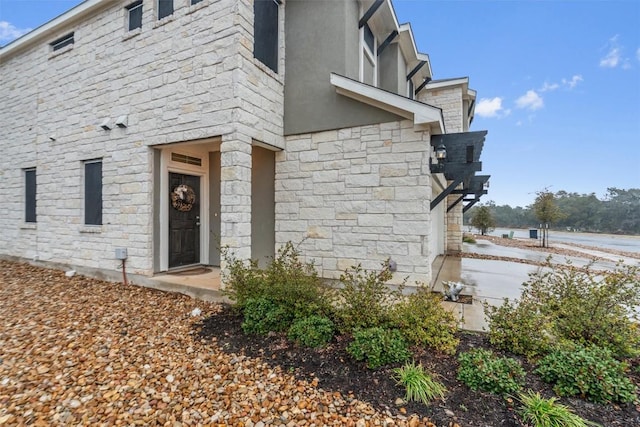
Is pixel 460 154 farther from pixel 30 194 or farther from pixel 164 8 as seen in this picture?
pixel 30 194

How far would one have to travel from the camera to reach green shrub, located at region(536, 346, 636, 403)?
219cm

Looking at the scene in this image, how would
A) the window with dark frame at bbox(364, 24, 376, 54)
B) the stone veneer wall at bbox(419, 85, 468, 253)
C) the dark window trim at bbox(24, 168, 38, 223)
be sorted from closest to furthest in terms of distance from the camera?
the window with dark frame at bbox(364, 24, 376, 54), the dark window trim at bbox(24, 168, 38, 223), the stone veneer wall at bbox(419, 85, 468, 253)

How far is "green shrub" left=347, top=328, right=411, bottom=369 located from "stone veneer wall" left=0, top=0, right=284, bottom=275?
2.64m

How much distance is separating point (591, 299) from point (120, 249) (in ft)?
24.8

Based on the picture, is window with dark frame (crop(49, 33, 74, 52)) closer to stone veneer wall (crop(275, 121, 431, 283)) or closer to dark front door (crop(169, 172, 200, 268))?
dark front door (crop(169, 172, 200, 268))

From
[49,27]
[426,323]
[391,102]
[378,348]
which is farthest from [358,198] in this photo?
[49,27]

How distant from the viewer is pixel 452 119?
1003 cm

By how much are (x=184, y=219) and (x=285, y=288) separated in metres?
4.00

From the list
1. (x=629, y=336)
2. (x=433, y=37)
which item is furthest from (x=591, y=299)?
(x=433, y=37)

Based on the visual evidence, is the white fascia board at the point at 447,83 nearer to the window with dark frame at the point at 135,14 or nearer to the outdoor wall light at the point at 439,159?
the outdoor wall light at the point at 439,159

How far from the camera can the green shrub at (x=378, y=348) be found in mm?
2693

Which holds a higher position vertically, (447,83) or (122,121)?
(447,83)

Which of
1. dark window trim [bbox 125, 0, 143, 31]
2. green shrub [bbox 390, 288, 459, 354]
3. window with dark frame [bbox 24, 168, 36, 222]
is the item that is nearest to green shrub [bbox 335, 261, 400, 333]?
green shrub [bbox 390, 288, 459, 354]

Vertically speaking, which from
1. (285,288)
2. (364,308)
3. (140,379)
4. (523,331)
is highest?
(285,288)
